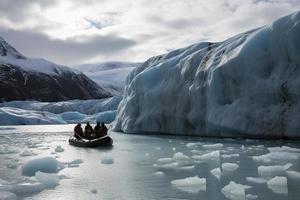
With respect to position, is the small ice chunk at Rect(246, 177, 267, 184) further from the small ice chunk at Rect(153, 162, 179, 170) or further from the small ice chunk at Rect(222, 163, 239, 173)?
the small ice chunk at Rect(153, 162, 179, 170)

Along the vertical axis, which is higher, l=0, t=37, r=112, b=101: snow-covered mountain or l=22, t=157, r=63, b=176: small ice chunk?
l=0, t=37, r=112, b=101: snow-covered mountain

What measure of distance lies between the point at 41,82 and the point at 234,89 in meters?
116

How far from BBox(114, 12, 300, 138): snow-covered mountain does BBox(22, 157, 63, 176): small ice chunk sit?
34.2 feet

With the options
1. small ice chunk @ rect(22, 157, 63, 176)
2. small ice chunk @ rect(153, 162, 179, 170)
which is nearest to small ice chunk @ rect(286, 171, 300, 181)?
small ice chunk @ rect(153, 162, 179, 170)

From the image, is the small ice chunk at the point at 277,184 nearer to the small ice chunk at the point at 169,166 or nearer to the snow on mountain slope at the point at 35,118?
the small ice chunk at the point at 169,166

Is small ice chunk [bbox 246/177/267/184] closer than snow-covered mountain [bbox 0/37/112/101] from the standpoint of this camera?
Yes

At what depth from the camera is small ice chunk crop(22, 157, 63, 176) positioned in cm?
1098

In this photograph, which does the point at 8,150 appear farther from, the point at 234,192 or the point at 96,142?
the point at 234,192

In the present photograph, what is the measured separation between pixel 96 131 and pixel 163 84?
7.08 meters

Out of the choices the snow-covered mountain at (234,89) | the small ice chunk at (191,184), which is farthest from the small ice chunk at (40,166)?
the snow-covered mountain at (234,89)

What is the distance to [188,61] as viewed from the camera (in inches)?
1013

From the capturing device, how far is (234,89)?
68.8ft

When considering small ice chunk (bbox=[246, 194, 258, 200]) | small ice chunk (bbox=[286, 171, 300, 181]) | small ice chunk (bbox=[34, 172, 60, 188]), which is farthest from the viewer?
small ice chunk (bbox=[286, 171, 300, 181])

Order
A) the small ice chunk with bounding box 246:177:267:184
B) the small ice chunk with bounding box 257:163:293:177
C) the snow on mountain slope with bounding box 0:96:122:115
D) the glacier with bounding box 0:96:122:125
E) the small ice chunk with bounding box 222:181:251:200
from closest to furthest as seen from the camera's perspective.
Answer: the small ice chunk with bounding box 222:181:251:200, the small ice chunk with bounding box 246:177:267:184, the small ice chunk with bounding box 257:163:293:177, the glacier with bounding box 0:96:122:125, the snow on mountain slope with bounding box 0:96:122:115
